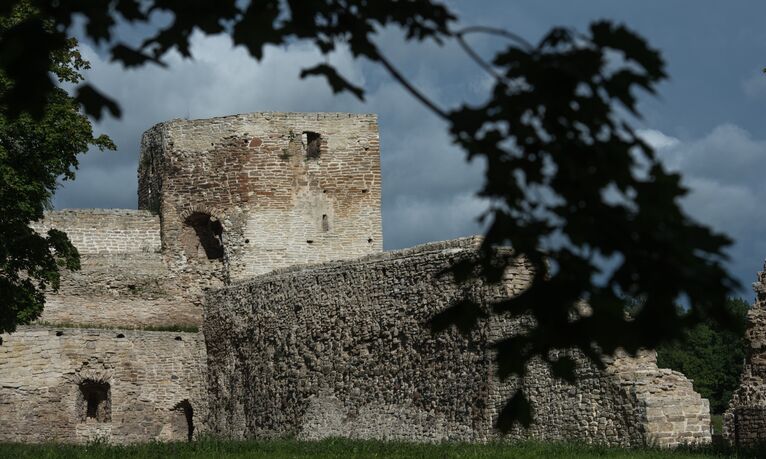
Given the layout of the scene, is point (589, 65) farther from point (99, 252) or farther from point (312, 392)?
point (99, 252)

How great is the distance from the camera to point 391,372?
2147cm

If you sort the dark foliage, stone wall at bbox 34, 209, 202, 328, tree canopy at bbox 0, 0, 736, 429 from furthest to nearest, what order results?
the dark foliage < stone wall at bbox 34, 209, 202, 328 < tree canopy at bbox 0, 0, 736, 429

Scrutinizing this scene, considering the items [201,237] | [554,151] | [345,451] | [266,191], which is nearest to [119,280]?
[201,237]

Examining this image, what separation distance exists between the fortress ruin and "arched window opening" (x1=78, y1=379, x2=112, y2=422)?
47 mm

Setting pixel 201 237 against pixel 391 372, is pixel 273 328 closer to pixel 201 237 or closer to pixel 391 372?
pixel 391 372

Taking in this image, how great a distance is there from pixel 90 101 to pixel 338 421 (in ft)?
56.4

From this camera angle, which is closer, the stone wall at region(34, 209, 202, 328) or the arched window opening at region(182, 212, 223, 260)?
the stone wall at region(34, 209, 202, 328)

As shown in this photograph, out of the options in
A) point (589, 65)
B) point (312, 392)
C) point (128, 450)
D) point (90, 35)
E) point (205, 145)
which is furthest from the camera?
point (205, 145)

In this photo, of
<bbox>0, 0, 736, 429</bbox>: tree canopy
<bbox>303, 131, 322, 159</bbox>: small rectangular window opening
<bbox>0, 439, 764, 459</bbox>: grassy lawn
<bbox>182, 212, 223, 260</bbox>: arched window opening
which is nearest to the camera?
<bbox>0, 0, 736, 429</bbox>: tree canopy

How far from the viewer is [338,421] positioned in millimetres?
22266

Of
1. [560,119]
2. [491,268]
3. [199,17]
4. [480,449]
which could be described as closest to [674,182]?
[560,119]

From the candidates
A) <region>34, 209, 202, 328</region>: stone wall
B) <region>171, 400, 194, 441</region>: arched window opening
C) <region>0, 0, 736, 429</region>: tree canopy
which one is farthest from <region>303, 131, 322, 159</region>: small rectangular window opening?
<region>0, 0, 736, 429</region>: tree canopy

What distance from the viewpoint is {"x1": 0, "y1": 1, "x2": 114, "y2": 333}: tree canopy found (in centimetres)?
1870

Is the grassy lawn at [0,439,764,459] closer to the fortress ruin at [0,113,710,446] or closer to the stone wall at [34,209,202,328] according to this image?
the fortress ruin at [0,113,710,446]
